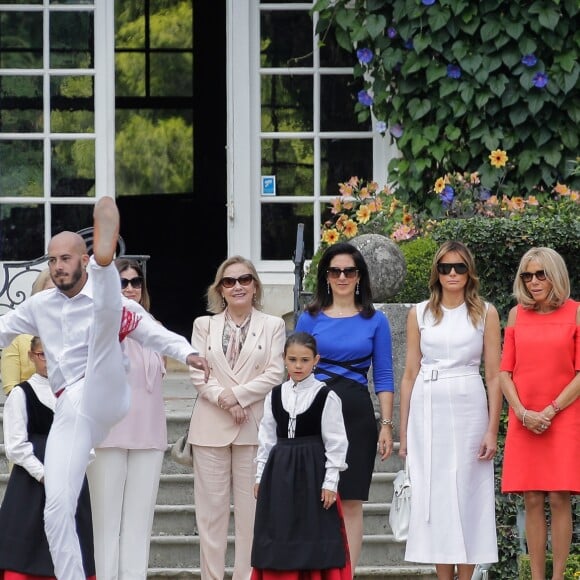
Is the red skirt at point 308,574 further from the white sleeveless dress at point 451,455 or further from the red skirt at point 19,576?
the red skirt at point 19,576

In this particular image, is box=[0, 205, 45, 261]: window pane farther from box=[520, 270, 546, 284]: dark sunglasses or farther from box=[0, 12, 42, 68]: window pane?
box=[520, 270, 546, 284]: dark sunglasses

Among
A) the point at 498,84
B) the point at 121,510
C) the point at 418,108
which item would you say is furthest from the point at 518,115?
the point at 121,510

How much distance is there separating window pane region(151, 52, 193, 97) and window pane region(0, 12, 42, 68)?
286 centimetres

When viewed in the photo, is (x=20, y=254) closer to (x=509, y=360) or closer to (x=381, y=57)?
(x=381, y=57)

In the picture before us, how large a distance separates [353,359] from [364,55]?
4.34 metres

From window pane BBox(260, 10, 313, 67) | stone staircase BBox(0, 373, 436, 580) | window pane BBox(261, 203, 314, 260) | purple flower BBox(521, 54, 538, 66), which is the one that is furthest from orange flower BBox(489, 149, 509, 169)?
stone staircase BBox(0, 373, 436, 580)

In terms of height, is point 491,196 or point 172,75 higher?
point 172,75

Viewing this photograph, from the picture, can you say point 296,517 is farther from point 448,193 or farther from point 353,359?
point 448,193

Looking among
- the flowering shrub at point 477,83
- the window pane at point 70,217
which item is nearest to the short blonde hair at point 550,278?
the flowering shrub at point 477,83

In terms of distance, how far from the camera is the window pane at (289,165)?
468 inches

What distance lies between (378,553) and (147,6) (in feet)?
21.6

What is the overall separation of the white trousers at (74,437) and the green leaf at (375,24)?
5.21 metres

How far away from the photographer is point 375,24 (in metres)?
11.4

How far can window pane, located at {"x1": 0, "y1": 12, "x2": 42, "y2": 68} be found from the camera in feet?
39.1
